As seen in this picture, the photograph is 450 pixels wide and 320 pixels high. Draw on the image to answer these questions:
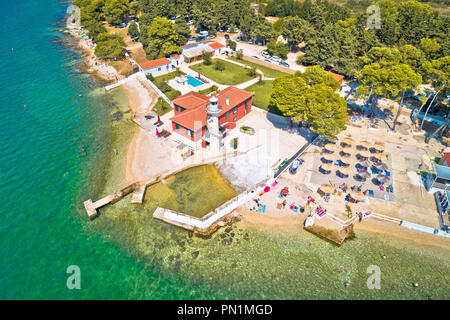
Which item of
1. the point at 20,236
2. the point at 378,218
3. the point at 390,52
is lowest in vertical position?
the point at 20,236

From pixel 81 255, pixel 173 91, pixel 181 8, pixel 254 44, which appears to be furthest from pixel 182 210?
pixel 181 8

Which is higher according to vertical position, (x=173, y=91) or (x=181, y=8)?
(x=181, y=8)

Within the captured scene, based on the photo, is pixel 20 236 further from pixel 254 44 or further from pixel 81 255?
pixel 254 44

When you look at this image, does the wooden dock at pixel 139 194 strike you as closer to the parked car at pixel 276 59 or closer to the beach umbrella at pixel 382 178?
the beach umbrella at pixel 382 178

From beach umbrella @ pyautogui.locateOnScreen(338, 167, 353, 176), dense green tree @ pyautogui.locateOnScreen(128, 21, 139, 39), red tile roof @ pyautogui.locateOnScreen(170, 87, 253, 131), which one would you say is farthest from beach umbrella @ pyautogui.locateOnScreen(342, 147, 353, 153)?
dense green tree @ pyautogui.locateOnScreen(128, 21, 139, 39)

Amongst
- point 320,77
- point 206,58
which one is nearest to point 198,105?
point 320,77

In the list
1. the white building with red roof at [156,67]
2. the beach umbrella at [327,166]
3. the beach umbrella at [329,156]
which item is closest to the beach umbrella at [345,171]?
the beach umbrella at [327,166]

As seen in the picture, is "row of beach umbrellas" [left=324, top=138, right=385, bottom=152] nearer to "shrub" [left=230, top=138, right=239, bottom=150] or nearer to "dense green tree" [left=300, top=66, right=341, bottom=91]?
"dense green tree" [left=300, top=66, right=341, bottom=91]
